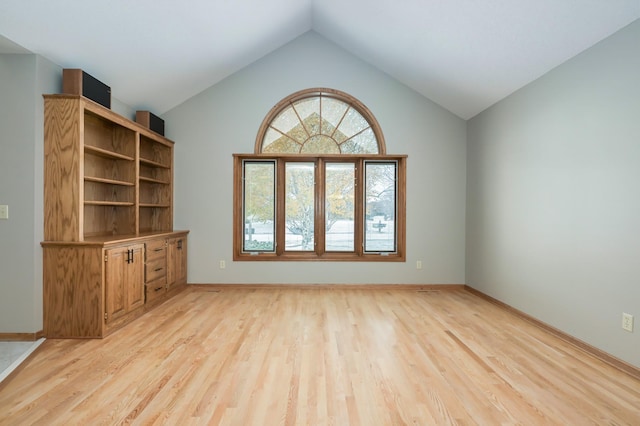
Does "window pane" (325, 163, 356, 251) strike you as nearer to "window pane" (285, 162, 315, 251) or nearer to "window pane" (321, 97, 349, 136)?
"window pane" (285, 162, 315, 251)

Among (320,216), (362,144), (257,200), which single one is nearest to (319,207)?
(320,216)

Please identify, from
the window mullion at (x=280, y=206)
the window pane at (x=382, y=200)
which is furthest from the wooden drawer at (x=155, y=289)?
the window pane at (x=382, y=200)

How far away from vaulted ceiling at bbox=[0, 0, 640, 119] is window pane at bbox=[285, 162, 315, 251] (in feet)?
5.60

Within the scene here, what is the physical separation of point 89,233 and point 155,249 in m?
0.67

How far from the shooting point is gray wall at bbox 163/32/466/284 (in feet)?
16.6

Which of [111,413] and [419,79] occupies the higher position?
[419,79]

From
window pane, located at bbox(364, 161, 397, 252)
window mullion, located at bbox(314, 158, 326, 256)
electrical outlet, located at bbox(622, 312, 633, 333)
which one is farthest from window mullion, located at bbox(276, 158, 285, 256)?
electrical outlet, located at bbox(622, 312, 633, 333)

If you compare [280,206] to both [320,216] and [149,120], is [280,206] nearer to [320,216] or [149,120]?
[320,216]

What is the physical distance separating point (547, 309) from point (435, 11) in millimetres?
3038

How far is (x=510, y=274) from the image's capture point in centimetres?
404

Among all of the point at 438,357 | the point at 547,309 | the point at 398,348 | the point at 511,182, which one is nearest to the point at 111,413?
the point at 398,348

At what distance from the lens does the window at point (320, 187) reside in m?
5.11

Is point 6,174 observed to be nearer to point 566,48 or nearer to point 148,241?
point 148,241

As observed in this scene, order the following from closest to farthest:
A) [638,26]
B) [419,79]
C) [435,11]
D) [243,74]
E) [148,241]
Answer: [638,26], [435,11], [148,241], [419,79], [243,74]
